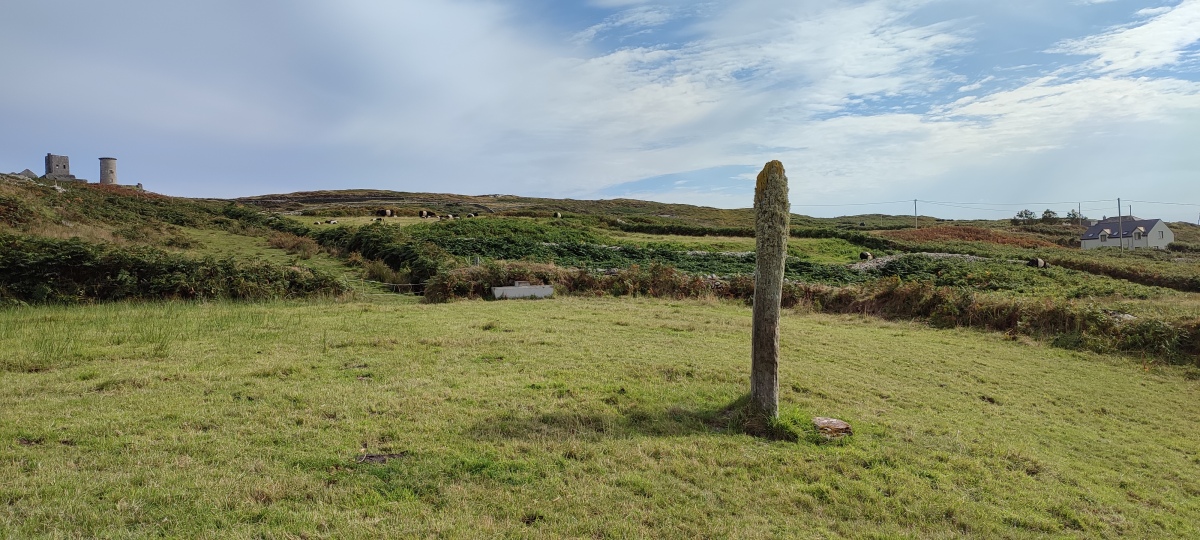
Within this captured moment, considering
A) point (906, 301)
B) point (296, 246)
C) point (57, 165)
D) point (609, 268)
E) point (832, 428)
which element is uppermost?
point (57, 165)

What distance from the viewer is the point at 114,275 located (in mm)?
14672

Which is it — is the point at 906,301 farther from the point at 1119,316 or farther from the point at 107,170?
the point at 107,170

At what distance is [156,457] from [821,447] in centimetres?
656

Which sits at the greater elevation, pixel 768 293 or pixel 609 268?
pixel 609 268

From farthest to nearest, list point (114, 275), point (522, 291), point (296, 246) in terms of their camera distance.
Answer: point (296, 246) → point (522, 291) → point (114, 275)

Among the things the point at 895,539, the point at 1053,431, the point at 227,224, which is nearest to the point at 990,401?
the point at 1053,431

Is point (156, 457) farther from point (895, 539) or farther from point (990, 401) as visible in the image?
point (990, 401)

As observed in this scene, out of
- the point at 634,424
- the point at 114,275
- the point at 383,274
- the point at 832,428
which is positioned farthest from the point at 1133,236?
the point at 114,275

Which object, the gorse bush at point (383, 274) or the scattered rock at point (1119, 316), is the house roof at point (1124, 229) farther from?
the gorse bush at point (383, 274)

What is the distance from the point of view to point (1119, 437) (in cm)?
802

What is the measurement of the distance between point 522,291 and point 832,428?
45.0 feet

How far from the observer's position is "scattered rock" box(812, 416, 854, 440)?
22.2 ft

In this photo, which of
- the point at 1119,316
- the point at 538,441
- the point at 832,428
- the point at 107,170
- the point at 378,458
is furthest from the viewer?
the point at 107,170

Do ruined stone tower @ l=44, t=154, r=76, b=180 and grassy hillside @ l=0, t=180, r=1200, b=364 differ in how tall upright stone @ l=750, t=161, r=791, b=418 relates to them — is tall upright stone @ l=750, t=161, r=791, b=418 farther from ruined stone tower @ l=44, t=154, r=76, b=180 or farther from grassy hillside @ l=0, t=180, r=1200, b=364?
ruined stone tower @ l=44, t=154, r=76, b=180
